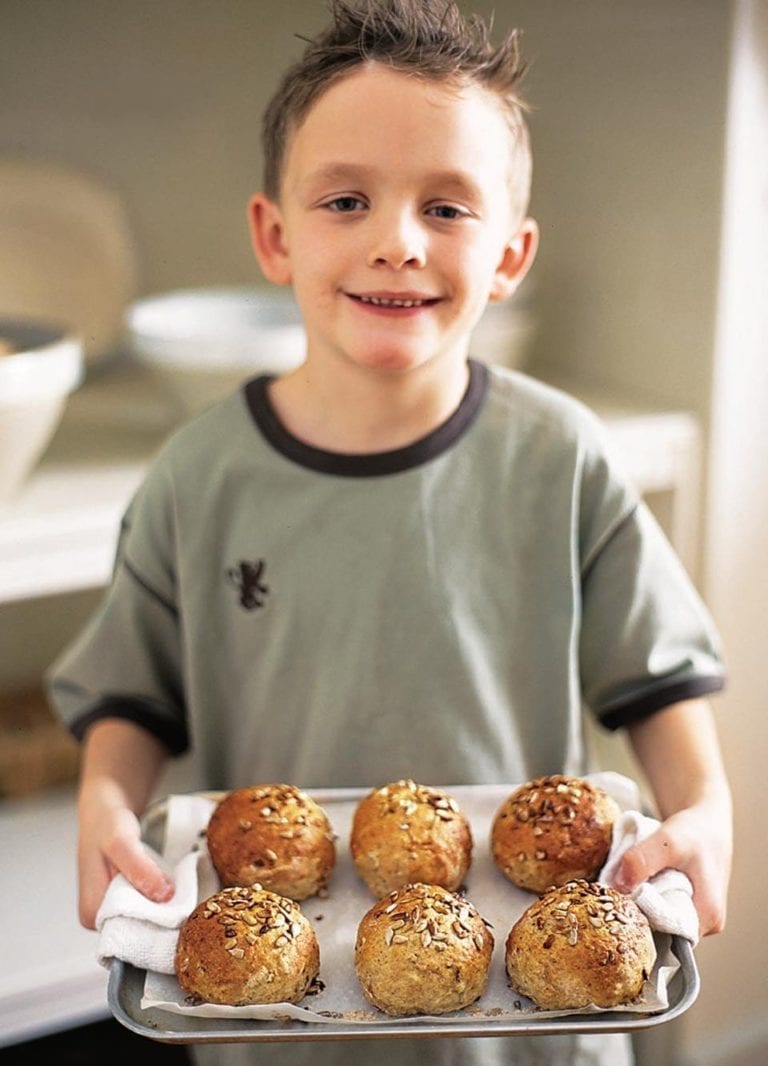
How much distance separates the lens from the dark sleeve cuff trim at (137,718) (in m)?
1.09

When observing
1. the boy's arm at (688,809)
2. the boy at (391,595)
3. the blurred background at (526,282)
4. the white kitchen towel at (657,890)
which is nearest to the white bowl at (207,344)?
the blurred background at (526,282)

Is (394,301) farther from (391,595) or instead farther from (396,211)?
(391,595)


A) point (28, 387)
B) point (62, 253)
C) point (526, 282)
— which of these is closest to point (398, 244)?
point (28, 387)

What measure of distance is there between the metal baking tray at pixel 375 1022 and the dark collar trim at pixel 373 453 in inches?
15.6

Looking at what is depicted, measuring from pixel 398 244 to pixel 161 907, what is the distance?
0.44 m

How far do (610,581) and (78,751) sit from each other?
3.51 ft

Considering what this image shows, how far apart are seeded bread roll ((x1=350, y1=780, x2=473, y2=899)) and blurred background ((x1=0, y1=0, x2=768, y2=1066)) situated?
68 cm

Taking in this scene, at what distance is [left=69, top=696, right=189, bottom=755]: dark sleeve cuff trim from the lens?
3.59 feet

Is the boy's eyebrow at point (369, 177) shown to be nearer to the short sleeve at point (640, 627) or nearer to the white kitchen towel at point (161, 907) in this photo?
the short sleeve at point (640, 627)

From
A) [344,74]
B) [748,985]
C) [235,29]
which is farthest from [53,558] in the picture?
[748,985]

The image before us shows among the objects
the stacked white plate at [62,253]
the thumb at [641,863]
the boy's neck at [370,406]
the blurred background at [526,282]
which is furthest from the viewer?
the stacked white plate at [62,253]

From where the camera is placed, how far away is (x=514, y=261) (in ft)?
3.39

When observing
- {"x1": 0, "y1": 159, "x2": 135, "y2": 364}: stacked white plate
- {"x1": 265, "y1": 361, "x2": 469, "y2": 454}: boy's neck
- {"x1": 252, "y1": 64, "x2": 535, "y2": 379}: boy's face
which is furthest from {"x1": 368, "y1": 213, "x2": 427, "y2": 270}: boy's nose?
{"x1": 0, "y1": 159, "x2": 135, "y2": 364}: stacked white plate

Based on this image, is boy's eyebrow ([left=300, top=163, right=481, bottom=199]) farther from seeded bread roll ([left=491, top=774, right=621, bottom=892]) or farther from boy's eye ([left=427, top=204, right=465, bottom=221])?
seeded bread roll ([left=491, top=774, right=621, bottom=892])
